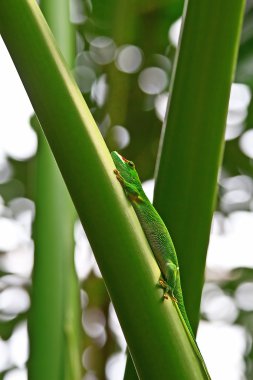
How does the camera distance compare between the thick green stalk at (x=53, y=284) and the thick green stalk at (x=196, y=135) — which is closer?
the thick green stalk at (x=196, y=135)

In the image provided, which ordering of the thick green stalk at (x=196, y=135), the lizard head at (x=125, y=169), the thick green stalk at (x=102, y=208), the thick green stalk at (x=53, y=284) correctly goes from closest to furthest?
the thick green stalk at (x=102, y=208), the thick green stalk at (x=196, y=135), the thick green stalk at (x=53, y=284), the lizard head at (x=125, y=169)

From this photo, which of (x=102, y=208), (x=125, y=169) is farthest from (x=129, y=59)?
(x=102, y=208)

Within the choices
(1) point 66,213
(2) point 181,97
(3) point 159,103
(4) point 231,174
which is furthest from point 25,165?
(2) point 181,97

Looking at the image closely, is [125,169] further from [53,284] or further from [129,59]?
[129,59]

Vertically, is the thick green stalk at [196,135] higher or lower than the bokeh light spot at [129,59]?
higher

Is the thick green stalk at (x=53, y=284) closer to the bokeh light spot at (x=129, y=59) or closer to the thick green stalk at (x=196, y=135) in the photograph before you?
the thick green stalk at (x=196, y=135)

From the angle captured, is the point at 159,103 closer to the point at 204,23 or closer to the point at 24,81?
the point at 204,23

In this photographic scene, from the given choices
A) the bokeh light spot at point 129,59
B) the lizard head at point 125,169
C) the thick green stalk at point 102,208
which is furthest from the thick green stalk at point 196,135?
the bokeh light spot at point 129,59
